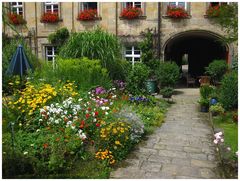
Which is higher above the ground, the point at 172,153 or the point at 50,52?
the point at 50,52

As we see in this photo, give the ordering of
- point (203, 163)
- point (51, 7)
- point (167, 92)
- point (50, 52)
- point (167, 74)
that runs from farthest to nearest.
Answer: point (50, 52) → point (51, 7) → point (167, 74) → point (167, 92) → point (203, 163)

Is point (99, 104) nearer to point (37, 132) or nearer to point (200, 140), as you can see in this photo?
point (37, 132)

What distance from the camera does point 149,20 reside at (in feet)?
49.7

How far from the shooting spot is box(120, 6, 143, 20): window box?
49.3 ft

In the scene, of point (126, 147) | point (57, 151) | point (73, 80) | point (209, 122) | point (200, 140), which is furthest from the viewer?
point (73, 80)

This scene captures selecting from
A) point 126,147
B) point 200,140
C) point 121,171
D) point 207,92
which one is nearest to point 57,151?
point 121,171

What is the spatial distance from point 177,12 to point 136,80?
544 centimetres

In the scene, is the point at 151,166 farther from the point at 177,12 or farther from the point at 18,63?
the point at 177,12

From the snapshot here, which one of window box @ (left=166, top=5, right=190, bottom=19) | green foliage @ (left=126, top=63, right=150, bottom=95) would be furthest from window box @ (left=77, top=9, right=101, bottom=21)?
green foliage @ (left=126, top=63, right=150, bottom=95)

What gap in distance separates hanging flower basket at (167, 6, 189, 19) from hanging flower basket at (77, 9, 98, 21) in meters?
3.60

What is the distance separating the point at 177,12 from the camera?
14.6 metres

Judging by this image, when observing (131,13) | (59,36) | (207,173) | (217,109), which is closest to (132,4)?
(131,13)

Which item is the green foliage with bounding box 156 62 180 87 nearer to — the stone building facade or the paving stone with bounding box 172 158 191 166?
the stone building facade

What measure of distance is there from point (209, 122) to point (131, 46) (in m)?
8.19
